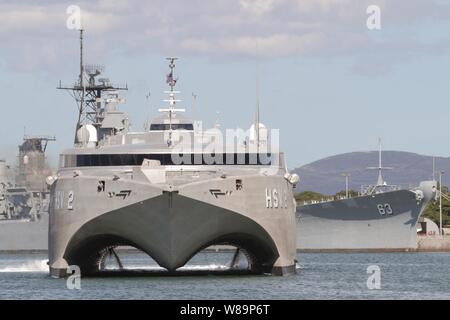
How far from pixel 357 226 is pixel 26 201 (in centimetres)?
3426

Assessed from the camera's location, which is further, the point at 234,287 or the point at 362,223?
the point at 362,223

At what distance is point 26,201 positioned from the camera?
130 meters

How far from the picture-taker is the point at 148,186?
48.6 metres

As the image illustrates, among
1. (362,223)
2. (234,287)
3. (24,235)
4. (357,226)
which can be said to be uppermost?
(362,223)

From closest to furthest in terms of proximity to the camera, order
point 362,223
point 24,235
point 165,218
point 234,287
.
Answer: point 234,287, point 165,218, point 362,223, point 24,235

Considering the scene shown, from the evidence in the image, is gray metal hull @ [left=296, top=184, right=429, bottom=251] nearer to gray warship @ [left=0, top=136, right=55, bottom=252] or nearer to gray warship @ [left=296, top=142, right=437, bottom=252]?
gray warship @ [left=296, top=142, right=437, bottom=252]

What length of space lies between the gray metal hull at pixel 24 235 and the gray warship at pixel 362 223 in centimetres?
2187

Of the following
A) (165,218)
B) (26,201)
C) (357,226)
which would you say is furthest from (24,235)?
(165,218)

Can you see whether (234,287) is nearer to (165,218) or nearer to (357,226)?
(165,218)

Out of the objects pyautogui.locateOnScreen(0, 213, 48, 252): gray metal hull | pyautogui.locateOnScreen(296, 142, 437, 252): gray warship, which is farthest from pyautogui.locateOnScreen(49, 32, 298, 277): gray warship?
pyautogui.locateOnScreen(0, 213, 48, 252): gray metal hull

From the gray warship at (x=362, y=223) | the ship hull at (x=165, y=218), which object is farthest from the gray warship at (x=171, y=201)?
the gray warship at (x=362, y=223)

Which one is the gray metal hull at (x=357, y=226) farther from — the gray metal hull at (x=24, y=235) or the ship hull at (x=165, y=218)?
the ship hull at (x=165, y=218)

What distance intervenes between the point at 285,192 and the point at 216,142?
3.24m
